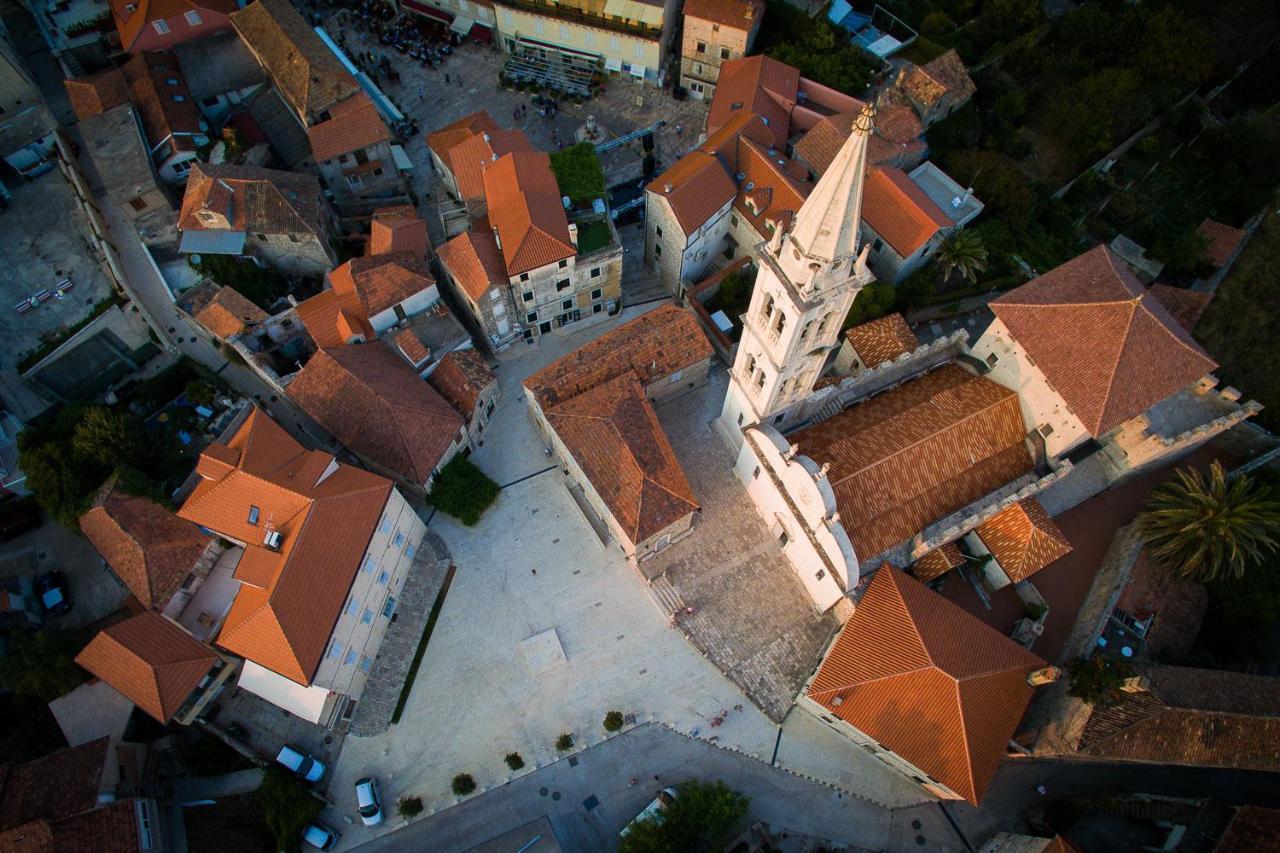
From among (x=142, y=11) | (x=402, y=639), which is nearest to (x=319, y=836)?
(x=402, y=639)

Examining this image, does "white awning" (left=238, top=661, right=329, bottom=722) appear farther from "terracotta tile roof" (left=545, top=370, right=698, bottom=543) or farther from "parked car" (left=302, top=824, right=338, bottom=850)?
"terracotta tile roof" (left=545, top=370, right=698, bottom=543)

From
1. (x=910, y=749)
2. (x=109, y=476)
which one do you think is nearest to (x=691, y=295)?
(x=910, y=749)

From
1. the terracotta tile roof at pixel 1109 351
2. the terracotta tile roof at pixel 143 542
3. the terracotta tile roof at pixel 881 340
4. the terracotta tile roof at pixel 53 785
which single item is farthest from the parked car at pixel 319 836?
the terracotta tile roof at pixel 1109 351

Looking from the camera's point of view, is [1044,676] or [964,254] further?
[964,254]

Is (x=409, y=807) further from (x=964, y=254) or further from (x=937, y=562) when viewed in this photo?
(x=964, y=254)

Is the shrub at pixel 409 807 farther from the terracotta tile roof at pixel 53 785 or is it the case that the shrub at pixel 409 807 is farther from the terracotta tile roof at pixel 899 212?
the terracotta tile roof at pixel 899 212

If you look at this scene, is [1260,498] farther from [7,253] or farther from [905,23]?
[7,253]

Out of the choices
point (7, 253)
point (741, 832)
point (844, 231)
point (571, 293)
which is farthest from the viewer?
point (7, 253)
